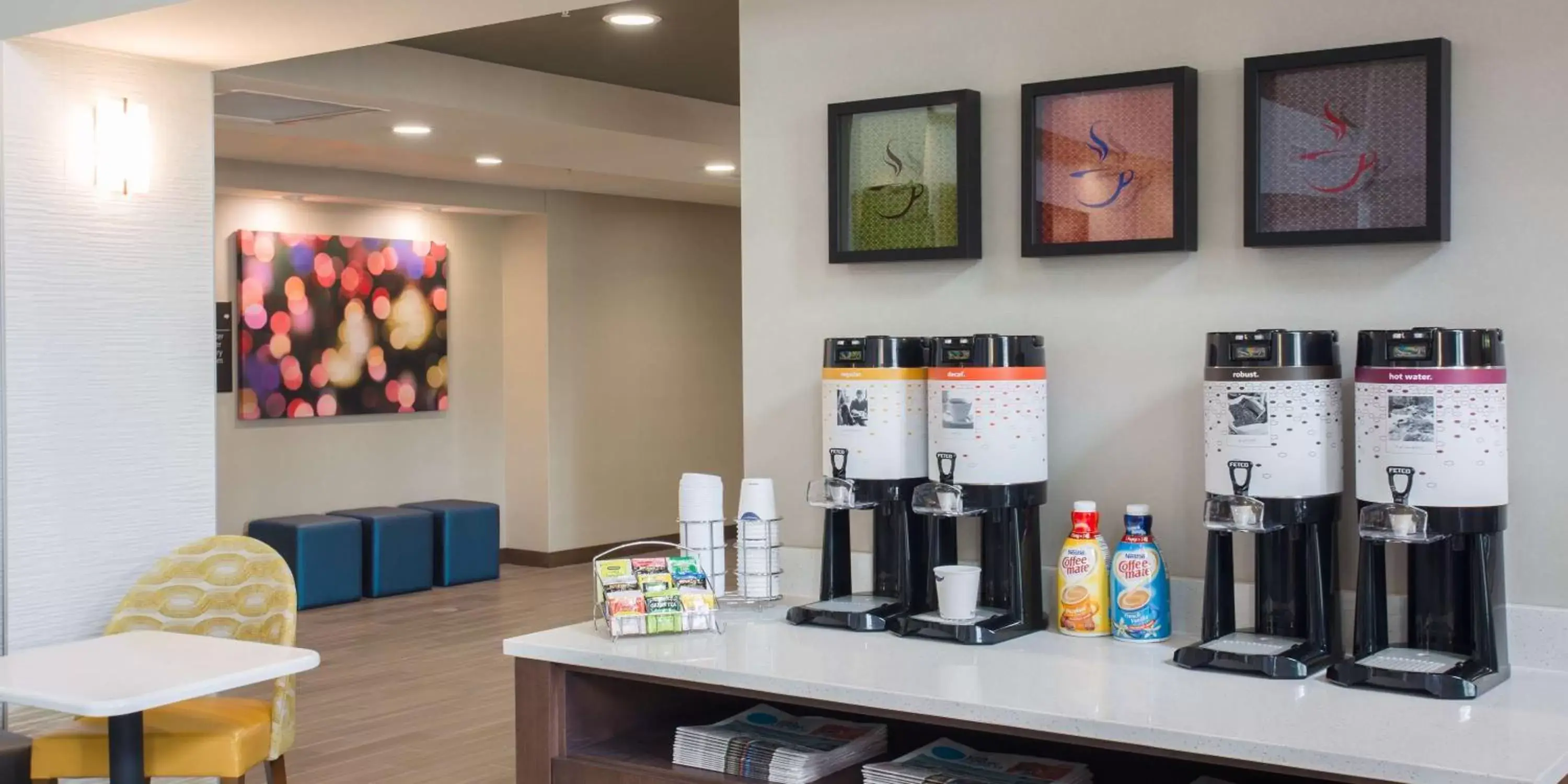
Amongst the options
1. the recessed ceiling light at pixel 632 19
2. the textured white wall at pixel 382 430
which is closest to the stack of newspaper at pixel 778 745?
the recessed ceiling light at pixel 632 19

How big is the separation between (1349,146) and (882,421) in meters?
1.00

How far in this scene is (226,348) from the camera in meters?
8.06

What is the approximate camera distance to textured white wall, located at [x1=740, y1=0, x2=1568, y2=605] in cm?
242

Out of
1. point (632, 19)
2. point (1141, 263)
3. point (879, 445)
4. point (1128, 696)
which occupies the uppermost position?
point (632, 19)

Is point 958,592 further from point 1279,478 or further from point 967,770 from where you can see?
point 1279,478

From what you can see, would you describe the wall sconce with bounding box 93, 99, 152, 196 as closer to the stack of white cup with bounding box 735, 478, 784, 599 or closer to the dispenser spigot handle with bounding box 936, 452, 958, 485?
the stack of white cup with bounding box 735, 478, 784, 599

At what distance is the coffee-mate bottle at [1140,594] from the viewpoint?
2656mm

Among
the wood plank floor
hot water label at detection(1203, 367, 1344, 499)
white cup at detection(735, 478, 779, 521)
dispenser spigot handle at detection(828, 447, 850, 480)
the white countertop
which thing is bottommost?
the wood plank floor

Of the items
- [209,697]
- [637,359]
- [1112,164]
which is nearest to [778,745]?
[1112,164]

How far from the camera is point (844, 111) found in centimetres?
315

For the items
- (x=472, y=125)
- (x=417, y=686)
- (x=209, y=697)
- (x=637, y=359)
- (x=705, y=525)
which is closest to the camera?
(x=705, y=525)

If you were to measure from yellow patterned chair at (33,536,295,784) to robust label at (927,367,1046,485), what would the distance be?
185cm

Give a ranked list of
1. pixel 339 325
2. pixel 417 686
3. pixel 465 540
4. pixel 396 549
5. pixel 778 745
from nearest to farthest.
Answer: pixel 778 745, pixel 417 686, pixel 396 549, pixel 339 325, pixel 465 540

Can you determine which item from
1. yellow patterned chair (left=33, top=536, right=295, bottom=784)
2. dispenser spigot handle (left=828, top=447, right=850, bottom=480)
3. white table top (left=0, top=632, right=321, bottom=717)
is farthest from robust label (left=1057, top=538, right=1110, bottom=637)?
yellow patterned chair (left=33, top=536, right=295, bottom=784)
